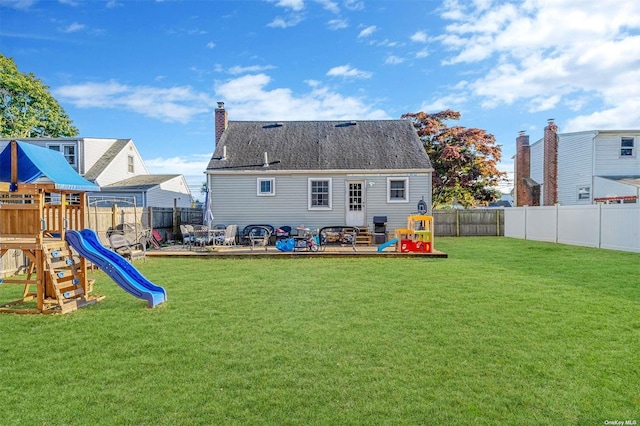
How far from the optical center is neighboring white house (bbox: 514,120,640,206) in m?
19.8

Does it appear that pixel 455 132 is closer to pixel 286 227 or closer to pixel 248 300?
pixel 286 227

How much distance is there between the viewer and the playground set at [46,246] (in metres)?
5.85

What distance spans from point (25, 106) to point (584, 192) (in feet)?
143

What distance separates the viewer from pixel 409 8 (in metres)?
12.5

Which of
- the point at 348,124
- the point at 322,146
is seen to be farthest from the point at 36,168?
the point at 348,124

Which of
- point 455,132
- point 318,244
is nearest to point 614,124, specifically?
point 455,132

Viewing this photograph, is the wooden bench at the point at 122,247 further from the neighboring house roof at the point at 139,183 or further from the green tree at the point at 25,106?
the green tree at the point at 25,106

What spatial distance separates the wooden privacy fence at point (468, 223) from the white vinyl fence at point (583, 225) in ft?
3.68

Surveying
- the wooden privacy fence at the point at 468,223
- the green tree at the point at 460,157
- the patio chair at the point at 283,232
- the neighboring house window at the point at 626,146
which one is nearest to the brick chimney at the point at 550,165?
the green tree at the point at 460,157

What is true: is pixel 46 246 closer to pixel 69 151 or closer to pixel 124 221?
pixel 124 221

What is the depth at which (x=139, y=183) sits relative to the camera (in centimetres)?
2192

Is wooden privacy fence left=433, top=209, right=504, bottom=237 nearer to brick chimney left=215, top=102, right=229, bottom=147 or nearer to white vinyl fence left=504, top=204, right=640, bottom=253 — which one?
white vinyl fence left=504, top=204, right=640, bottom=253

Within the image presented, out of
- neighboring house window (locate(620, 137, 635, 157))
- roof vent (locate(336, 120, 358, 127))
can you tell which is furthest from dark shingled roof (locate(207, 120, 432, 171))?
neighboring house window (locate(620, 137, 635, 157))

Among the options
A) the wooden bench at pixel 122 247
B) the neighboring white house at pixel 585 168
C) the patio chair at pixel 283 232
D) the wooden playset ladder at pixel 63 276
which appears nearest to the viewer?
the wooden playset ladder at pixel 63 276
